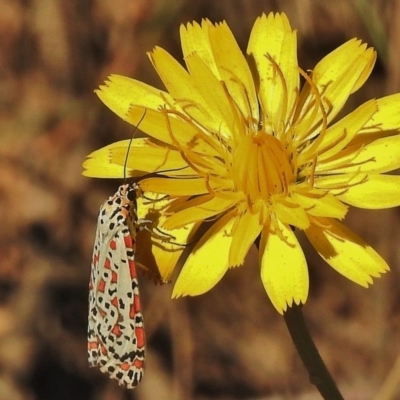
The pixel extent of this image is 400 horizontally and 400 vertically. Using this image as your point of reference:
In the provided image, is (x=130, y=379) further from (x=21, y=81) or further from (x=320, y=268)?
(x=21, y=81)

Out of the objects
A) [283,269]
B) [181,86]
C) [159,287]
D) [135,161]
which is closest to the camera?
[283,269]

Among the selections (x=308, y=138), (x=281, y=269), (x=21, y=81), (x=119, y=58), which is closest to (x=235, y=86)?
(x=308, y=138)

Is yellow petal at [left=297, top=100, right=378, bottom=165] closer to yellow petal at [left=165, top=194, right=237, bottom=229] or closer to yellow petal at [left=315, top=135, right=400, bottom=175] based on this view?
yellow petal at [left=315, top=135, right=400, bottom=175]

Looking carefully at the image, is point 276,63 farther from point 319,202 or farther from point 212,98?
point 319,202

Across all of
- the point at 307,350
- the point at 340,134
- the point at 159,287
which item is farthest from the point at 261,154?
the point at 159,287

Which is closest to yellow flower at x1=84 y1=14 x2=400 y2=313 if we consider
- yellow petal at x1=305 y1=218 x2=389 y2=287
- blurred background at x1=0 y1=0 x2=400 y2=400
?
yellow petal at x1=305 y1=218 x2=389 y2=287

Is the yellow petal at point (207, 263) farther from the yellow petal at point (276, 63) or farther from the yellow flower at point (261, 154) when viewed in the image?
the yellow petal at point (276, 63)
